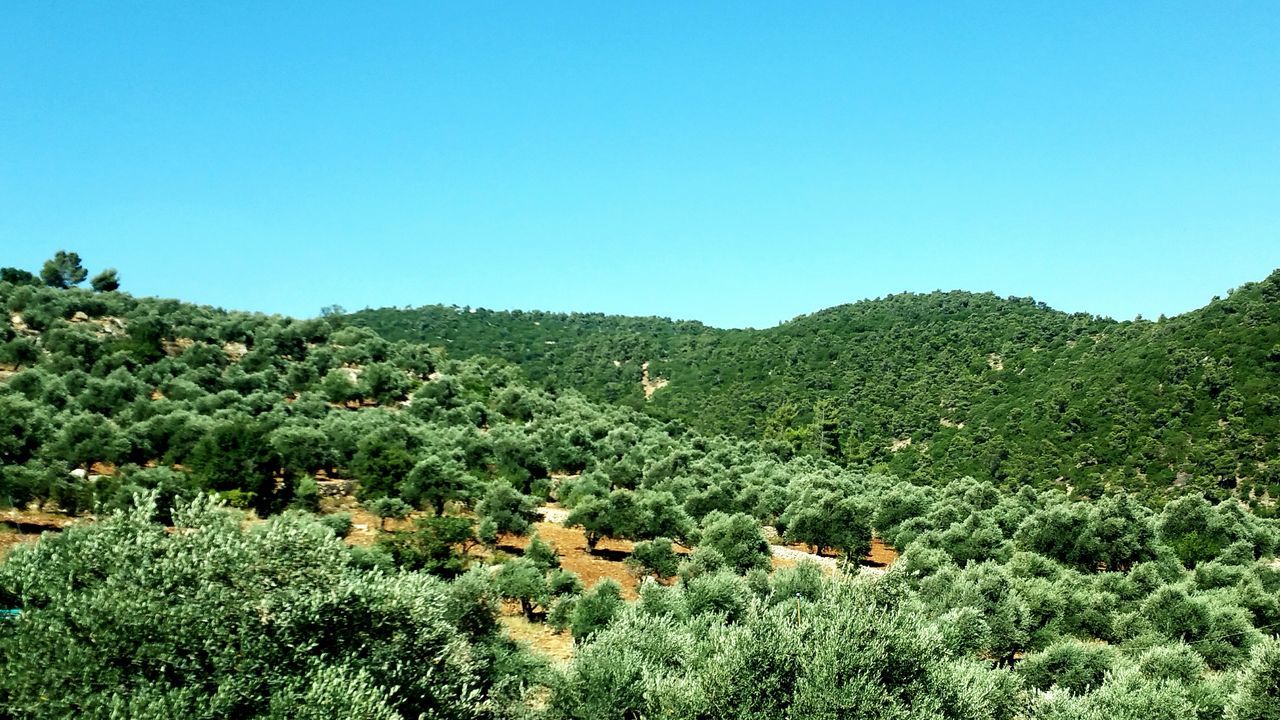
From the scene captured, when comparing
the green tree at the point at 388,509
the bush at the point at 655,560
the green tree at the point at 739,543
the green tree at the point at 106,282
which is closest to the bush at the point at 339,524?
the green tree at the point at 388,509

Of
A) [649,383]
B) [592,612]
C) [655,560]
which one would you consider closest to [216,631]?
[592,612]

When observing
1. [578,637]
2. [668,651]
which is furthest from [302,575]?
[578,637]

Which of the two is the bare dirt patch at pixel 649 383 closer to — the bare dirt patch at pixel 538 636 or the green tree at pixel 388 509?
the green tree at pixel 388 509

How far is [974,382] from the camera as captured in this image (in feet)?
332

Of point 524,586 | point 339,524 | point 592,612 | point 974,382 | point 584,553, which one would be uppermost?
point 974,382

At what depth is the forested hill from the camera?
6988 centimetres

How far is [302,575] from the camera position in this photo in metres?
14.3

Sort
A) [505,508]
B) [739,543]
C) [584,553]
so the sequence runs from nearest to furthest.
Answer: [739,543] → [505,508] → [584,553]

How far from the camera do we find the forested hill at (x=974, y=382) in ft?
229

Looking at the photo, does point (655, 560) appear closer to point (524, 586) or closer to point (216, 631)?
point (524, 586)

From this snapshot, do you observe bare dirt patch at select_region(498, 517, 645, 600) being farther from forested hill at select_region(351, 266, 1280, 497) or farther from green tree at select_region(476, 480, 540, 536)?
forested hill at select_region(351, 266, 1280, 497)

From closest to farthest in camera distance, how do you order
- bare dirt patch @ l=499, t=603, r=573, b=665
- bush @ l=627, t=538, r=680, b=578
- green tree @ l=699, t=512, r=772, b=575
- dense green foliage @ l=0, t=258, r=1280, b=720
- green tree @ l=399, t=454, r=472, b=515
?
dense green foliage @ l=0, t=258, r=1280, b=720
bare dirt patch @ l=499, t=603, r=573, b=665
bush @ l=627, t=538, r=680, b=578
green tree @ l=699, t=512, r=772, b=575
green tree @ l=399, t=454, r=472, b=515

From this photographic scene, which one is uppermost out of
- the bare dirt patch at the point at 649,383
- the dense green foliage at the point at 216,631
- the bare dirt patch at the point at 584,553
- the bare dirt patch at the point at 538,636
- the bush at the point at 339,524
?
the bare dirt patch at the point at 649,383

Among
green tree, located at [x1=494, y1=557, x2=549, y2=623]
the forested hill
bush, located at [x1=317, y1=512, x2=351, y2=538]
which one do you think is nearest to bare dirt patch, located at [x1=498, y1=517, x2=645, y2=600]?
green tree, located at [x1=494, y1=557, x2=549, y2=623]
